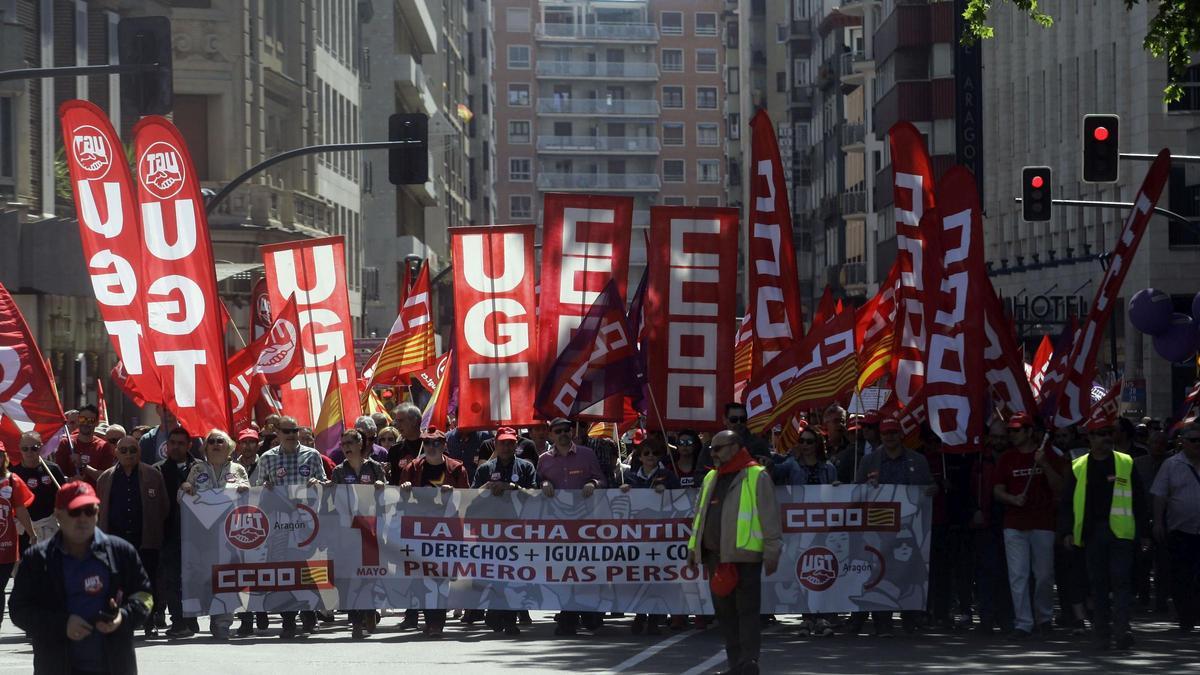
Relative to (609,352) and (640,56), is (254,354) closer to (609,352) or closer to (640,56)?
(609,352)

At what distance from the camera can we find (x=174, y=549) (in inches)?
683

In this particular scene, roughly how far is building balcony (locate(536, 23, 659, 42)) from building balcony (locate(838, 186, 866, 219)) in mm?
72396

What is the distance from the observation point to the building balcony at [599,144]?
16425cm

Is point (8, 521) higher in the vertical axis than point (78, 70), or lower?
lower

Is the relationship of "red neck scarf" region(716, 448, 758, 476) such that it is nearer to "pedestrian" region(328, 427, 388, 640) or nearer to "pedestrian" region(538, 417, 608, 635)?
"pedestrian" region(538, 417, 608, 635)

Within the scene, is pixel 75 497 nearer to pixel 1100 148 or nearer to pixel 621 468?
pixel 621 468

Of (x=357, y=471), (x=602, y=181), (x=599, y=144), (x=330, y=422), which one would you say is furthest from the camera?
(x=599, y=144)

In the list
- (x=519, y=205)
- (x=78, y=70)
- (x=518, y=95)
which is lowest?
(x=78, y=70)

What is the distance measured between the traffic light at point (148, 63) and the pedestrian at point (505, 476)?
504 cm

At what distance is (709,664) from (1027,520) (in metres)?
3.16

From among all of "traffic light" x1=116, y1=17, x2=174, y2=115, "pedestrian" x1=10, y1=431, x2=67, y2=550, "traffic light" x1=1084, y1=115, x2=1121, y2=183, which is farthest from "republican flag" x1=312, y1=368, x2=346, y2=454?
"traffic light" x1=1084, y1=115, x2=1121, y2=183

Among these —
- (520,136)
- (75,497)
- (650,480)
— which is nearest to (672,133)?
(520,136)

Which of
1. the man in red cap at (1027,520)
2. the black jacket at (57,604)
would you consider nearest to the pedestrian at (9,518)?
the black jacket at (57,604)

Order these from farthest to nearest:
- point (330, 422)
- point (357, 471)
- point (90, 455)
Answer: point (90, 455) → point (330, 422) → point (357, 471)
